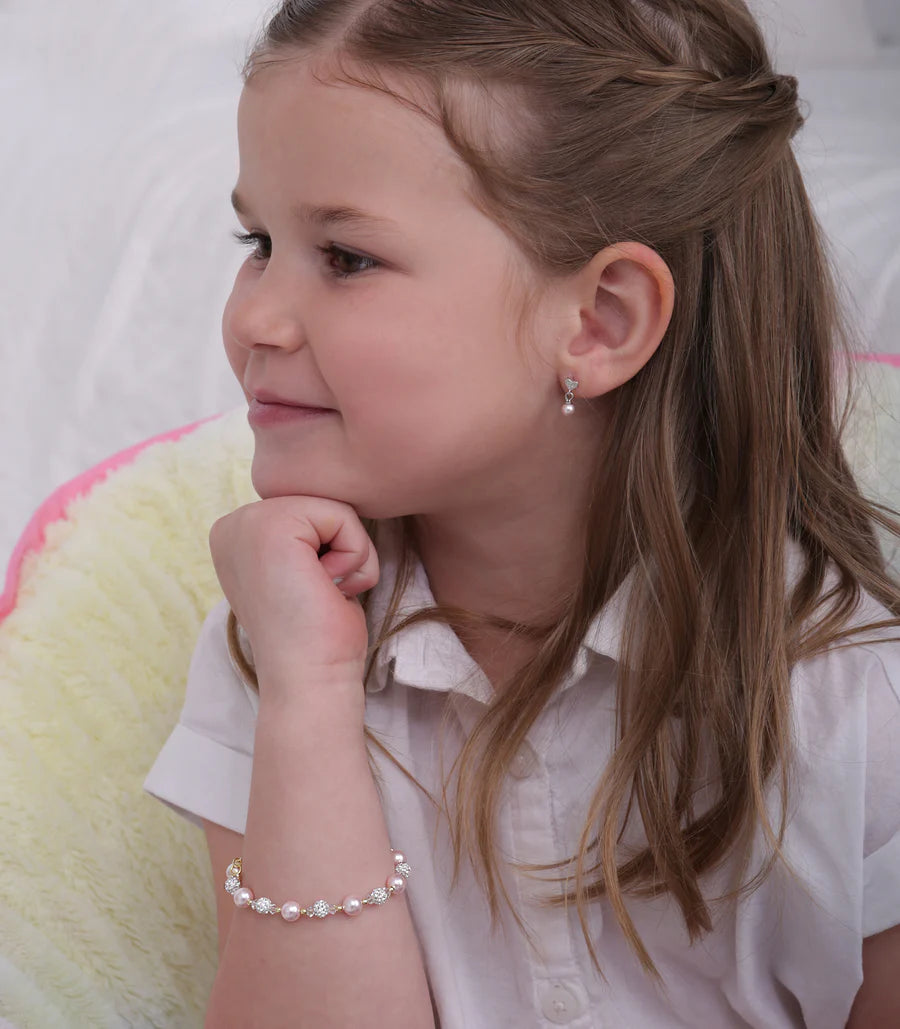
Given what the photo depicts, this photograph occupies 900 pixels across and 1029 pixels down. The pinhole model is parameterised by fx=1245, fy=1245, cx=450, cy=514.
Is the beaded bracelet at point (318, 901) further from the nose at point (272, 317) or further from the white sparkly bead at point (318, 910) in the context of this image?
the nose at point (272, 317)

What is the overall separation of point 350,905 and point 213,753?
214mm

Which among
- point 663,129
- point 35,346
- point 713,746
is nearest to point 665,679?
point 713,746

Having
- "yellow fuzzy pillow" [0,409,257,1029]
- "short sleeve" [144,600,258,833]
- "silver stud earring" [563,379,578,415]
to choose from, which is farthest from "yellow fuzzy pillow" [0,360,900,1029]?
"silver stud earring" [563,379,578,415]

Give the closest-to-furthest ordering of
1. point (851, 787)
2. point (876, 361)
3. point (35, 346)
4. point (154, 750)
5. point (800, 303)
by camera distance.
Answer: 1. point (851, 787)
2. point (800, 303)
3. point (154, 750)
4. point (876, 361)
5. point (35, 346)

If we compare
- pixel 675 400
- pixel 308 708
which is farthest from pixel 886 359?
pixel 308 708

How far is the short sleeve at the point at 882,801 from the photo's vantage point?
2.98ft

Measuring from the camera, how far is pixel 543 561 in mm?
1048

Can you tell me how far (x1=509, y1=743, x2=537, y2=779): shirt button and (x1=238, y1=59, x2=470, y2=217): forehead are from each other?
428mm

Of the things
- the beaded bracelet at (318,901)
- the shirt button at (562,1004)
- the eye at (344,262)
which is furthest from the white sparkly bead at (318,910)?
the eye at (344,262)

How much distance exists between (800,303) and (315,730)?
0.52 m

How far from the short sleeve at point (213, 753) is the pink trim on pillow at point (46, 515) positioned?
285 millimetres

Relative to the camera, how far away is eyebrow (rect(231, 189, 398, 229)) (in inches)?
34.1

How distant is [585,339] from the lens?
95cm

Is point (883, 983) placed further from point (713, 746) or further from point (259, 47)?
point (259, 47)
